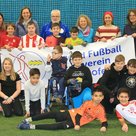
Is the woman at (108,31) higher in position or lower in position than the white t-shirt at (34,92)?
higher

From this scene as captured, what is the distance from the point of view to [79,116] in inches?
219

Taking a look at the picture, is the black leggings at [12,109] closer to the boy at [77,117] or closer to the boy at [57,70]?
the boy at [57,70]

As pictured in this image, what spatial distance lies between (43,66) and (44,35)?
716 millimetres

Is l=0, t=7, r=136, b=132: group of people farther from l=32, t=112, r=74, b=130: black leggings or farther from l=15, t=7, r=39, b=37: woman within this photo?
l=15, t=7, r=39, b=37: woman

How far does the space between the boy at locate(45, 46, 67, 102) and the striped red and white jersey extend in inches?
20.2

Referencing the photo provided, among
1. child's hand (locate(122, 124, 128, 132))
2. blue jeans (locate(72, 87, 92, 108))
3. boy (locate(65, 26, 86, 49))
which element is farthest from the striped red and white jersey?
child's hand (locate(122, 124, 128, 132))

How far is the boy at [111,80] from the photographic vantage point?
6.24 meters

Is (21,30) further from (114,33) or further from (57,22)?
(114,33)

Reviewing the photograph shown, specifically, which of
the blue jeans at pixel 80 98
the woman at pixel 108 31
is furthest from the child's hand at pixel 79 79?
the woman at pixel 108 31

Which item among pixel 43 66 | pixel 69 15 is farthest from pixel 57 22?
pixel 69 15

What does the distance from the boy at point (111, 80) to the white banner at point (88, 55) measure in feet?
3.05

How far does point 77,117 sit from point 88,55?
1975mm

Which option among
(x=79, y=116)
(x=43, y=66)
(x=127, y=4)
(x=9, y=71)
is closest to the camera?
(x=79, y=116)

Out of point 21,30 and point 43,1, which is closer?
point 21,30
